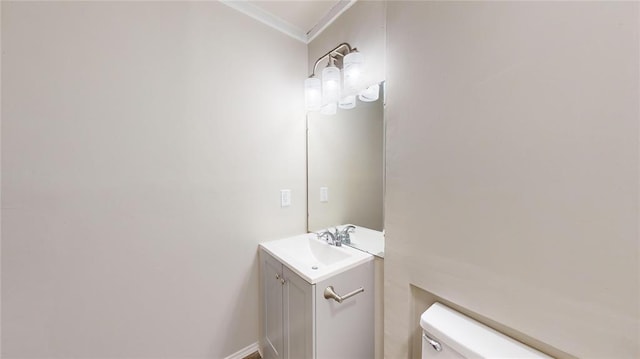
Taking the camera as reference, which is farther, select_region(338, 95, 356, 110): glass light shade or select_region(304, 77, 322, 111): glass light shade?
select_region(304, 77, 322, 111): glass light shade

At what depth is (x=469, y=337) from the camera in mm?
769

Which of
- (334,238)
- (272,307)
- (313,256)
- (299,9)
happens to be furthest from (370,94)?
(272,307)

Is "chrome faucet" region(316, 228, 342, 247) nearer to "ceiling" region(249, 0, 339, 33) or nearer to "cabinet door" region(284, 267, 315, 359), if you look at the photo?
"cabinet door" region(284, 267, 315, 359)

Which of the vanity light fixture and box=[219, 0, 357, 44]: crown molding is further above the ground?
box=[219, 0, 357, 44]: crown molding

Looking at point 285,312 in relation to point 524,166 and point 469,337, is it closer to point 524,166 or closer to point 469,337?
point 469,337

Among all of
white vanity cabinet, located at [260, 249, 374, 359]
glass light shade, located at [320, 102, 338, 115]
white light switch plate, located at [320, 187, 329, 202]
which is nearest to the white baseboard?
white vanity cabinet, located at [260, 249, 374, 359]

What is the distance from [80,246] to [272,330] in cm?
113

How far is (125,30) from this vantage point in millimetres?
1108

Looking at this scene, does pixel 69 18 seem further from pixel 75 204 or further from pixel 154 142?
pixel 75 204

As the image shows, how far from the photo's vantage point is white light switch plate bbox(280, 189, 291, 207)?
66.7 inches

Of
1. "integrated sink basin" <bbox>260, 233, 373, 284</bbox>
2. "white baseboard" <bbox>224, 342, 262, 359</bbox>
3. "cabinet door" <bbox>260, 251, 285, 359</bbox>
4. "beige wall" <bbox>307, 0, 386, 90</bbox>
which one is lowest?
"white baseboard" <bbox>224, 342, 262, 359</bbox>

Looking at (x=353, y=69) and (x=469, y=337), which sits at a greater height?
(x=353, y=69)

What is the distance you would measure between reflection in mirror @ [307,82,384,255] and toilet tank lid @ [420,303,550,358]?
1.73 feet

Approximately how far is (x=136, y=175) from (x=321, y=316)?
1198 millimetres
